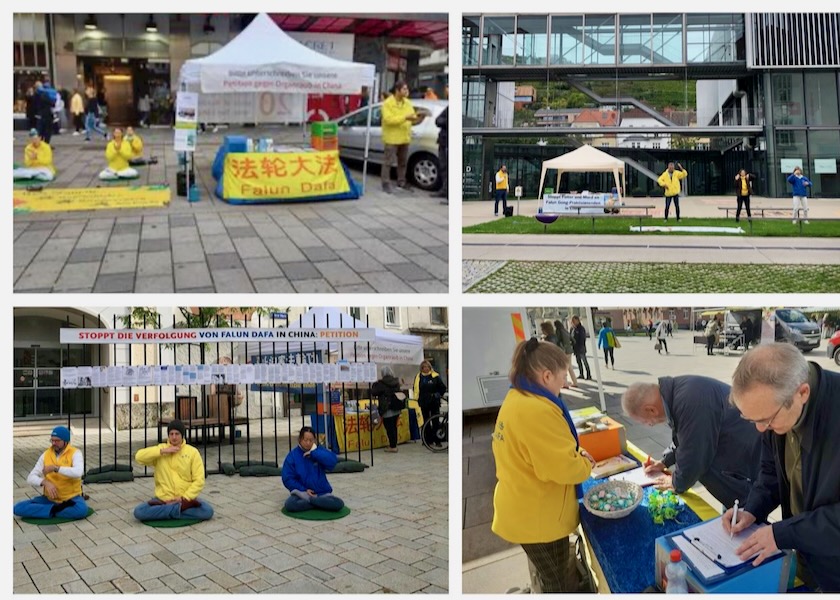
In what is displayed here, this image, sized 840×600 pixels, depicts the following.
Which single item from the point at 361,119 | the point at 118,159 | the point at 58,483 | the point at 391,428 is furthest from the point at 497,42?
the point at 361,119

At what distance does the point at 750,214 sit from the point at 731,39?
4.44 feet

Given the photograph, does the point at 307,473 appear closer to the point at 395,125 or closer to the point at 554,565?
the point at 554,565

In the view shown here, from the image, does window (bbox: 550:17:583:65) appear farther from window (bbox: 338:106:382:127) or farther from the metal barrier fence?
window (bbox: 338:106:382:127)

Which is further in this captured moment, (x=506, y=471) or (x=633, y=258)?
(x=633, y=258)

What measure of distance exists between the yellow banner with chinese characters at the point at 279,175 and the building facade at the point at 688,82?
11.2 feet

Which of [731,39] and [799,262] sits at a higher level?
[731,39]

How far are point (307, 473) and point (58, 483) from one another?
144 centimetres

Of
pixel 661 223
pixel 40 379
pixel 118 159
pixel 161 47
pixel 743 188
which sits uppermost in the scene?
pixel 161 47

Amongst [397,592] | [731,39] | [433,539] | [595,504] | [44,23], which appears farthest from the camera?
[44,23]

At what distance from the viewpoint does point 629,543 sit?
309 centimetres

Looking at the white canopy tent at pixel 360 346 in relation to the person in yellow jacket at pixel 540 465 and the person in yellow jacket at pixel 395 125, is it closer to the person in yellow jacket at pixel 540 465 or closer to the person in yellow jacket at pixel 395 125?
the person in yellow jacket at pixel 540 465

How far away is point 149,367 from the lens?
4754 millimetres
